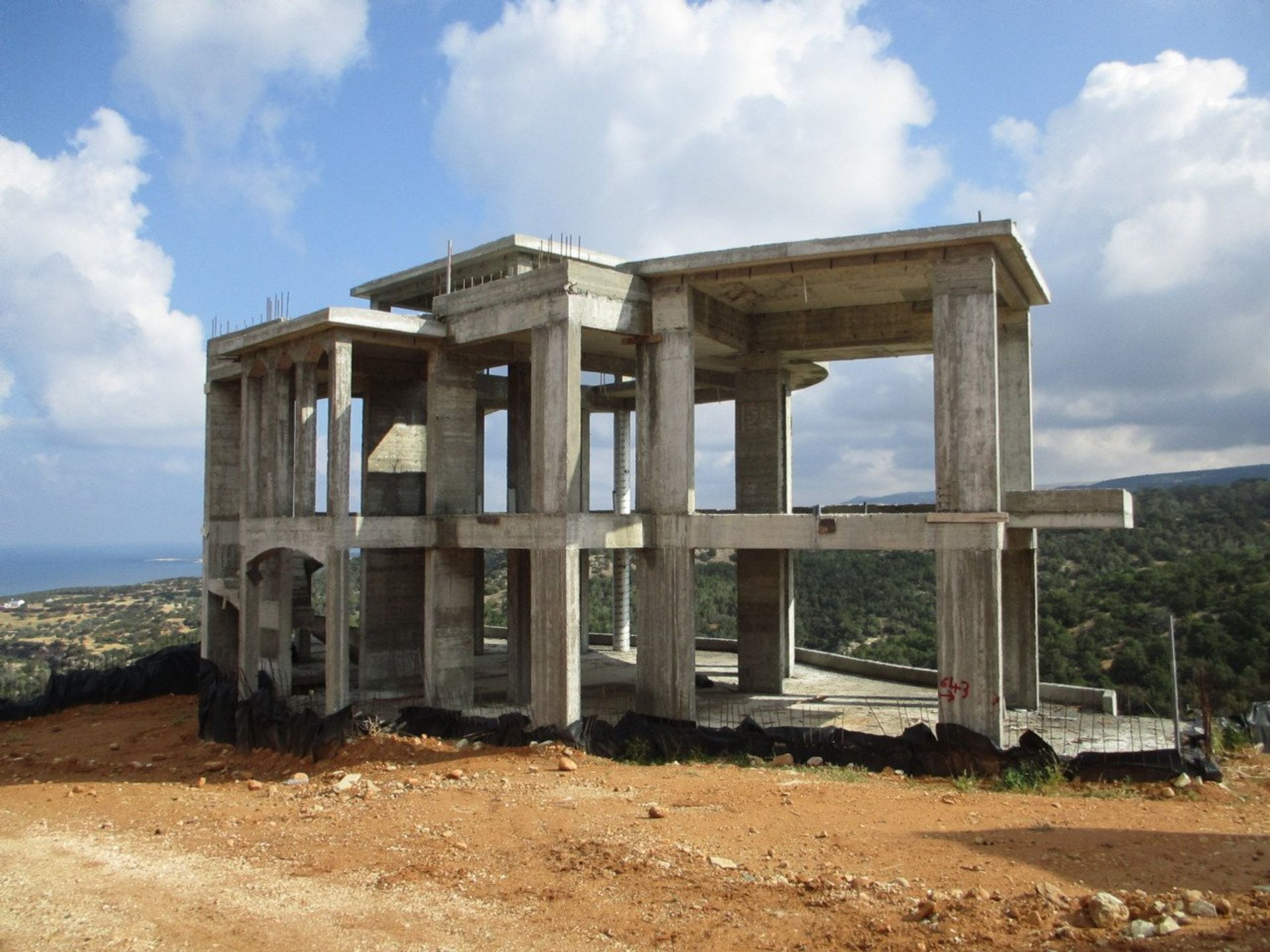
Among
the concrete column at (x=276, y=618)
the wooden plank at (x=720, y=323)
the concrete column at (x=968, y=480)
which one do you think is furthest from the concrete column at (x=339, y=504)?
the concrete column at (x=968, y=480)

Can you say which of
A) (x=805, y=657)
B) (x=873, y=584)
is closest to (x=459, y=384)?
(x=805, y=657)

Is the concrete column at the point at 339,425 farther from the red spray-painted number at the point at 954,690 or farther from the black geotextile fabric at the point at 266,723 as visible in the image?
the red spray-painted number at the point at 954,690

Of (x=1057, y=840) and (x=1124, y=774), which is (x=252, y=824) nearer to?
(x=1057, y=840)

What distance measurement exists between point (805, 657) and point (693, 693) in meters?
9.47

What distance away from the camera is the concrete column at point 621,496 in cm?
2908

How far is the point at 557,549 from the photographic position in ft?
54.4

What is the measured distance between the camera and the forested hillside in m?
28.0

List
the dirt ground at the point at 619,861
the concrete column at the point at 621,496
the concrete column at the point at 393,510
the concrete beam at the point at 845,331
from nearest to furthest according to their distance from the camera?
the dirt ground at the point at 619,861 → the concrete beam at the point at 845,331 → the concrete column at the point at 393,510 → the concrete column at the point at 621,496

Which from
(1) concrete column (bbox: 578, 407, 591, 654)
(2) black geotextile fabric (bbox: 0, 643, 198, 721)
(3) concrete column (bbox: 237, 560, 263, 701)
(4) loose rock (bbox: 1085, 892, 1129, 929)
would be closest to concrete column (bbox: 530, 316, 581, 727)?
(1) concrete column (bbox: 578, 407, 591, 654)

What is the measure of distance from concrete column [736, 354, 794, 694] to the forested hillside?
7508 millimetres

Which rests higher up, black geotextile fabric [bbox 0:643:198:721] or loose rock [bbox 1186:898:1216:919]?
loose rock [bbox 1186:898:1216:919]

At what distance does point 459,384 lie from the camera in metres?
19.4

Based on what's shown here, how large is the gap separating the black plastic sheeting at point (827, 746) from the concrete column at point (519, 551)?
9.45ft

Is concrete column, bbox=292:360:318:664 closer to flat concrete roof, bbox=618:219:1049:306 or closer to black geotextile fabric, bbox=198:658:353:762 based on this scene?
black geotextile fabric, bbox=198:658:353:762
